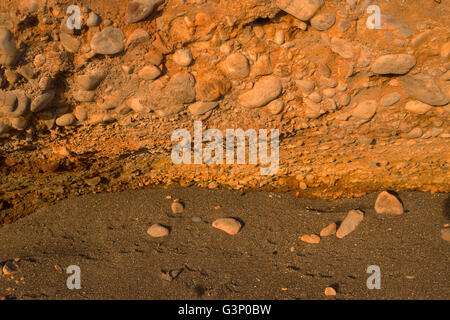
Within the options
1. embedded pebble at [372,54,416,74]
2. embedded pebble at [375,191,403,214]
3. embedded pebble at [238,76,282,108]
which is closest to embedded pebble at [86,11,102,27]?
embedded pebble at [238,76,282,108]

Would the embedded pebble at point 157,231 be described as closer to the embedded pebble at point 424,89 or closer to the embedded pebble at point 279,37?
the embedded pebble at point 279,37

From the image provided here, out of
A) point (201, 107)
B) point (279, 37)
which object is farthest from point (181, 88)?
point (279, 37)

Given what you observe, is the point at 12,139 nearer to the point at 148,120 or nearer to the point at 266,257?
the point at 148,120

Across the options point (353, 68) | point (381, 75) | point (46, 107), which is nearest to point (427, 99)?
point (381, 75)

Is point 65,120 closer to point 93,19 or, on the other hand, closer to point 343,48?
point 93,19

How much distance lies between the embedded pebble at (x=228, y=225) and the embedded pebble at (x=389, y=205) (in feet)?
2.22

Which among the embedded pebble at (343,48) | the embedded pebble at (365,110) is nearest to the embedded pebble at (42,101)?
the embedded pebble at (343,48)

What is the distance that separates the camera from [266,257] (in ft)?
5.20

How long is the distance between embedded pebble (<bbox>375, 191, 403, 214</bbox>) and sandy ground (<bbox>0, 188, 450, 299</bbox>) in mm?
33

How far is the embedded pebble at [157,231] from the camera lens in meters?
1.71

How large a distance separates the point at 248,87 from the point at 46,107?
859mm

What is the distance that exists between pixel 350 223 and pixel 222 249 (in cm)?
60

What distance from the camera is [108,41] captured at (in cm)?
144
